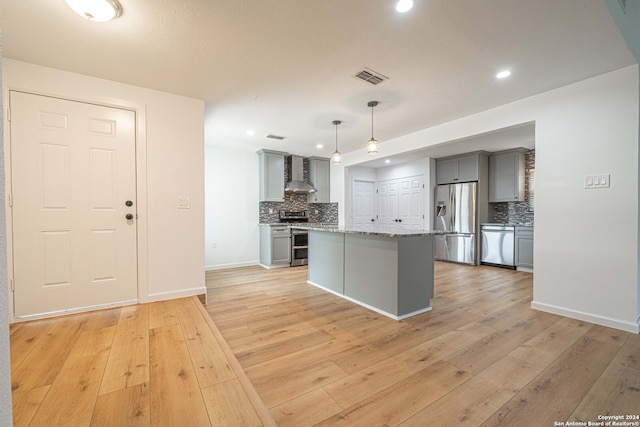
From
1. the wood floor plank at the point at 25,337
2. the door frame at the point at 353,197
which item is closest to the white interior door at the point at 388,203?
the door frame at the point at 353,197

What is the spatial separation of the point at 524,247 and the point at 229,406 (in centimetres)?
543

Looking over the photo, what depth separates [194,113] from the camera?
3.15 metres

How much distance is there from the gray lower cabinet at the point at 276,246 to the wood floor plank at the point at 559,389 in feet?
13.8

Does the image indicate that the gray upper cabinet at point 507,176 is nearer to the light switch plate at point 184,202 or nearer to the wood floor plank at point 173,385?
the light switch plate at point 184,202

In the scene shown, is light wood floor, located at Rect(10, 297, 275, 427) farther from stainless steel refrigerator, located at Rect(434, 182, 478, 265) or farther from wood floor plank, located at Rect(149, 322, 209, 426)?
stainless steel refrigerator, located at Rect(434, 182, 478, 265)

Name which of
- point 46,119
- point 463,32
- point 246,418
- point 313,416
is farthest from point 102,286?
point 463,32

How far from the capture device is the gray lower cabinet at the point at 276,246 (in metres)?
5.34

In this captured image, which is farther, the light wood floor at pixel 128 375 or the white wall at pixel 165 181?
the white wall at pixel 165 181

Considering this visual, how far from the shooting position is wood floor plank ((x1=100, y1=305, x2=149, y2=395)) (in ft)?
5.29

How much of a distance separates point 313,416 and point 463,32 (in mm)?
2718

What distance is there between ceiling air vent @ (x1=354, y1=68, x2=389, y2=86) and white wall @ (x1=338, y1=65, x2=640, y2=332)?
1.70 metres

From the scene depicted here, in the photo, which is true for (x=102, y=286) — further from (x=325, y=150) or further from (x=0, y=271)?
(x=325, y=150)

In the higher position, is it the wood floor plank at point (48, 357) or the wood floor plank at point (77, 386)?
the wood floor plank at point (48, 357)

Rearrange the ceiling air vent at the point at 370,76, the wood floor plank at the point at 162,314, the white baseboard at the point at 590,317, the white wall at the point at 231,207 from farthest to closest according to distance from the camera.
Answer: the white wall at the point at 231,207
the ceiling air vent at the point at 370,76
the white baseboard at the point at 590,317
the wood floor plank at the point at 162,314
